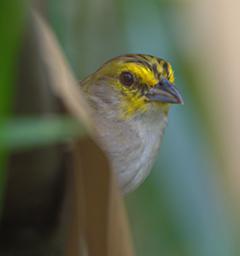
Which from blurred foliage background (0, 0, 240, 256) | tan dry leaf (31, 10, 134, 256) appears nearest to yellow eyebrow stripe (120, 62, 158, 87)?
blurred foliage background (0, 0, 240, 256)

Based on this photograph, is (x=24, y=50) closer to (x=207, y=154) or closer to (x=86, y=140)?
(x=86, y=140)

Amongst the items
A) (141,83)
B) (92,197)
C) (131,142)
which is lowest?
(92,197)

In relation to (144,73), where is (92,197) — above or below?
below

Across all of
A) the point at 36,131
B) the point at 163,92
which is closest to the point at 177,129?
the point at 163,92

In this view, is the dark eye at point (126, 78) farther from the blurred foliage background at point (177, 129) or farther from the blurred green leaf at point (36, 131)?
the blurred green leaf at point (36, 131)

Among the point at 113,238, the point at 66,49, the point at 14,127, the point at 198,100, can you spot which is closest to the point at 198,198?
the point at 198,100

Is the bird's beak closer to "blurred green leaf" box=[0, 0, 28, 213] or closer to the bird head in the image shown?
the bird head

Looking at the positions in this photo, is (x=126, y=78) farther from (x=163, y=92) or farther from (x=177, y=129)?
(x=177, y=129)
